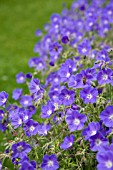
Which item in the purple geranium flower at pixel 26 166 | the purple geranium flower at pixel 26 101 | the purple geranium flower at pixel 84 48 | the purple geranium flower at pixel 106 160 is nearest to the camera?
the purple geranium flower at pixel 106 160

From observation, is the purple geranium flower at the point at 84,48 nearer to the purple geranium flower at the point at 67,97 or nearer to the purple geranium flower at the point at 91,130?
the purple geranium flower at the point at 67,97

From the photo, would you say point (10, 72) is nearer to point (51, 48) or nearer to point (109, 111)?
point (51, 48)

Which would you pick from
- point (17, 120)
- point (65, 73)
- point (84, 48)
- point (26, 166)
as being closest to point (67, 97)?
point (65, 73)

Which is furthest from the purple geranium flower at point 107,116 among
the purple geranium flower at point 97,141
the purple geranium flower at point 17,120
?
the purple geranium flower at point 17,120

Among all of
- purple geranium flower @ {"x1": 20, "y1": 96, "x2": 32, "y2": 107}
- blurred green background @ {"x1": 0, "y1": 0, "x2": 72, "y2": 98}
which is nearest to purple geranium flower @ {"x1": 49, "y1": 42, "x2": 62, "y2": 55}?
purple geranium flower @ {"x1": 20, "y1": 96, "x2": 32, "y2": 107}

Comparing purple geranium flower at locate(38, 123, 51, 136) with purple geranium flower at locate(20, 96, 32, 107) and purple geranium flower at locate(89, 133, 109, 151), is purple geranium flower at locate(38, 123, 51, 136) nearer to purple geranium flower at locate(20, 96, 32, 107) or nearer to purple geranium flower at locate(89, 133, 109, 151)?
purple geranium flower at locate(89, 133, 109, 151)
